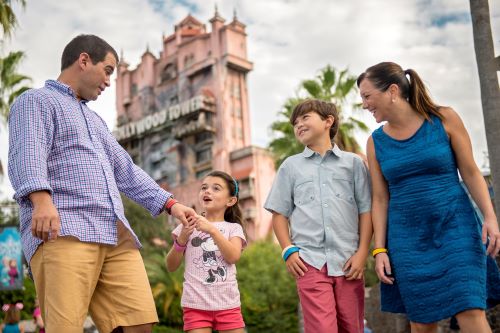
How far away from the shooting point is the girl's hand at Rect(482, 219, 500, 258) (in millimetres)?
3451

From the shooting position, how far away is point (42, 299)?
3.30 metres

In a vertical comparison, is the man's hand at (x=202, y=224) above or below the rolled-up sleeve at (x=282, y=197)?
below

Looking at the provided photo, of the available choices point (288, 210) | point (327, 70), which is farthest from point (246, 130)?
point (288, 210)

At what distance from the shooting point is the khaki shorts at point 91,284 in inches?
126

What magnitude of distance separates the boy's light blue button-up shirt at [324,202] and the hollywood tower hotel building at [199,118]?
3019 centimetres

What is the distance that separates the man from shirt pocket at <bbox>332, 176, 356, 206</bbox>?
4.31ft

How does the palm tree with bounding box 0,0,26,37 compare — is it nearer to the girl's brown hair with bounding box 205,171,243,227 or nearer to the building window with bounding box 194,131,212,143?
the girl's brown hair with bounding box 205,171,243,227

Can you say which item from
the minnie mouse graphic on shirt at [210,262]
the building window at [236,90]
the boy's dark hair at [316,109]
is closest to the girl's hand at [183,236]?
the minnie mouse graphic on shirt at [210,262]

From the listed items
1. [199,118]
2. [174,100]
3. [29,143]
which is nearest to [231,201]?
[29,143]

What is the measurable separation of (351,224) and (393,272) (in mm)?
422

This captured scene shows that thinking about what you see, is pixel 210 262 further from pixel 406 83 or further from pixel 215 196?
pixel 406 83

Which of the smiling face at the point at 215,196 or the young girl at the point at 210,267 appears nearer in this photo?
the young girl at the point at 210,267

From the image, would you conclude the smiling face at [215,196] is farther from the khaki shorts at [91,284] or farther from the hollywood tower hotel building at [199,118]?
the hollywood tower hotel building at [199,118]

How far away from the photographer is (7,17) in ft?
46.5
